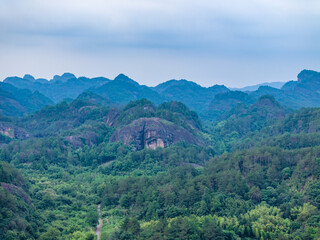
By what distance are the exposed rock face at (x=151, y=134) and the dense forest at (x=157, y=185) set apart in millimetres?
202

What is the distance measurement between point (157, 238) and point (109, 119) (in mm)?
57150

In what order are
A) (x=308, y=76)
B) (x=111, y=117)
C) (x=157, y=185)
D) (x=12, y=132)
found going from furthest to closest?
(x=308, y=76) < (x=111, y=117) < (x=12, y=132) < (x=157, y=185)

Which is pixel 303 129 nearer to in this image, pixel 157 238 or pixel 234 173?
pixel 234 173

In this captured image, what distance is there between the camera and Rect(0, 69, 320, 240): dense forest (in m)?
29.9

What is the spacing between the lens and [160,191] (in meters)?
38.6

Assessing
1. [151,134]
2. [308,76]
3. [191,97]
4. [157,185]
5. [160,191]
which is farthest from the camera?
[191,97]

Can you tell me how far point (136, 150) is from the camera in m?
64.0

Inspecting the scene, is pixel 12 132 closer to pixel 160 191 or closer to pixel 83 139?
pixel 83 139

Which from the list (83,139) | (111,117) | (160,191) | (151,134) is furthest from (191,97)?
(160,191)

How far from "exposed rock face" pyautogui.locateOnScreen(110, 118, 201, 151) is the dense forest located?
20 cm

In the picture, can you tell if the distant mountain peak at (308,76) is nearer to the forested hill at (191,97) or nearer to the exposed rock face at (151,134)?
the forested hill at (191,97)

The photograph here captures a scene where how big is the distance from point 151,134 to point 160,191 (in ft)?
89.6

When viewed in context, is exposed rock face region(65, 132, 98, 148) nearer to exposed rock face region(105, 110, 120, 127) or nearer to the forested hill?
exposed rock face region(105, 110, 120, 127)

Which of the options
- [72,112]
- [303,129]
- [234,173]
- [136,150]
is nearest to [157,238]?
[234,173]
